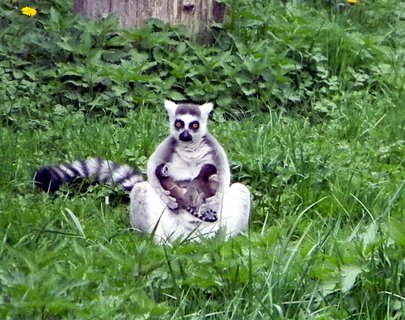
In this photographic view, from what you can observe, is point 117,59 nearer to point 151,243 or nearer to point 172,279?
point 151,243

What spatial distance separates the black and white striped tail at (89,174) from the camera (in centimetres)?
653

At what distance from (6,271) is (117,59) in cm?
411

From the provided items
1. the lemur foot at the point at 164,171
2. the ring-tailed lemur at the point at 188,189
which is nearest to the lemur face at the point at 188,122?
the ring-tailed lemur at the point at 188,189

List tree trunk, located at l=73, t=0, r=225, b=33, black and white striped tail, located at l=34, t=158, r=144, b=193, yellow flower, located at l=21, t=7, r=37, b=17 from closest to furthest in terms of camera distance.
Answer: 1. black and white striped tail, located at l=34, t=158, r=144, b=193
2. tree trunk, located at l=73, t=0, r=225, b=33
3. yellow flower, located at l=21, t=7, r=37, b=17

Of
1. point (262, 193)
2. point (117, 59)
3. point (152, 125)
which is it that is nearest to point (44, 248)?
point (262, 193)

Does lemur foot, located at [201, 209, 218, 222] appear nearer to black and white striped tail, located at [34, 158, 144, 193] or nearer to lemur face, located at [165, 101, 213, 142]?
lemur face, located at [165, 101, 213, 142]

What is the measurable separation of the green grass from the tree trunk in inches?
9.7

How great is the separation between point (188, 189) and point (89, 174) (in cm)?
73

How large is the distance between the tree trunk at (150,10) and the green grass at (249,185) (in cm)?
25

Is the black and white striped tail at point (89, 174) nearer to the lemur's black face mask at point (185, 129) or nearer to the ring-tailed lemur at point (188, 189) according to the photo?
the ring-tailed lemur at point (188, 189)

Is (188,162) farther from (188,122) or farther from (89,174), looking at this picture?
(89,174)

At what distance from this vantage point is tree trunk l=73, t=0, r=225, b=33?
28.2 feet

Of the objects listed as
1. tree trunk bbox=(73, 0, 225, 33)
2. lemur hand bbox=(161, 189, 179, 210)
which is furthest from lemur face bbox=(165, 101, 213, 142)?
tree trunk bbox=(73, 0, 225, 33)

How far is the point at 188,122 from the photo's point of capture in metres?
6.16
